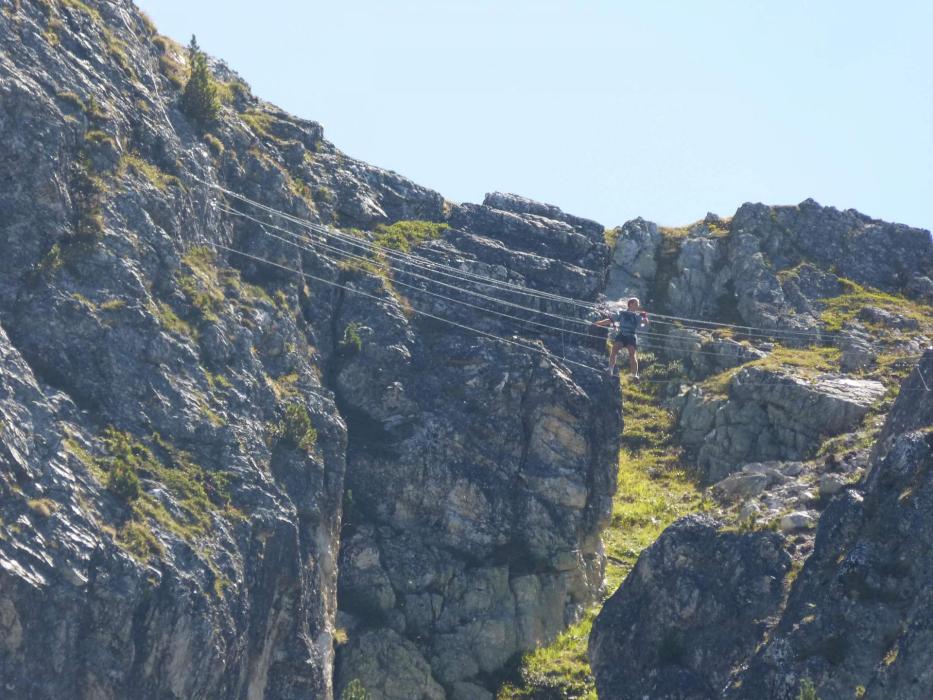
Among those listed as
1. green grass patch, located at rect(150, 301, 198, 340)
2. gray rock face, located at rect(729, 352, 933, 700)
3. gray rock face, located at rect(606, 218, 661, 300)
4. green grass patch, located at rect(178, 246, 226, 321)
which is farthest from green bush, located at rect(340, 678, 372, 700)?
gray rock face, located at rect(606, 218, 661, 300)

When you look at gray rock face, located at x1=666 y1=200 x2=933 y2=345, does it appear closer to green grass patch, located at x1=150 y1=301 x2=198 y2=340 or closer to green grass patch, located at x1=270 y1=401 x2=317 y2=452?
green grass patch, located at x1=270 y1=401 x2=317 y2=452

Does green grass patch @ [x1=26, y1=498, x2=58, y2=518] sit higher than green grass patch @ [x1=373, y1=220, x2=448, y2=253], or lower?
lower

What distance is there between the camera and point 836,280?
67.9m

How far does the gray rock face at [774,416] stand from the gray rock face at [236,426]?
20.7ft

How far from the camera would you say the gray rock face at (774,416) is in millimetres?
54250

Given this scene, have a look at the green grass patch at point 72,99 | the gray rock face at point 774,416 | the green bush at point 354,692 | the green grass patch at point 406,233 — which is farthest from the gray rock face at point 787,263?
the green grass patch at point 72,99

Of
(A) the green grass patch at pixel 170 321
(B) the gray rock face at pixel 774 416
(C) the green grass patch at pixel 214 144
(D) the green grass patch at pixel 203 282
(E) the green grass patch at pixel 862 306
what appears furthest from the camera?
(E) the green grass patch at pixel 862 306

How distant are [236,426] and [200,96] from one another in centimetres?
1330

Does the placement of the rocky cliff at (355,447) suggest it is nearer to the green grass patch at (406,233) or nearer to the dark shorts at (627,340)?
the green grass patch at (406,233)

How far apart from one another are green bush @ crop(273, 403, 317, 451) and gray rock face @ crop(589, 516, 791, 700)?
10.1 m

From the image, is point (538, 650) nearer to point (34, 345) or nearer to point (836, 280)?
point (34, 345)

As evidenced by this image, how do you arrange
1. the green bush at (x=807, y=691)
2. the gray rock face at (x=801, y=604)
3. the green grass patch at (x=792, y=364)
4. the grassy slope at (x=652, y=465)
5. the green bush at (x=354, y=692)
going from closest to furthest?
the green bush at (x=807, y=691) → the gray rock face at (x=801, y=604) → the green bush at (x=354, y=692) → the grassy slope at (x=652, y=465) → the green grass patch at (x=792, y=364)

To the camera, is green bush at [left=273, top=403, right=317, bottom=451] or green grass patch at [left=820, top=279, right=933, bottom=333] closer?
green bush at [left=273, top=403, right=317, bottom=451]

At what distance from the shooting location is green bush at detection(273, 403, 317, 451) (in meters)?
44.5
